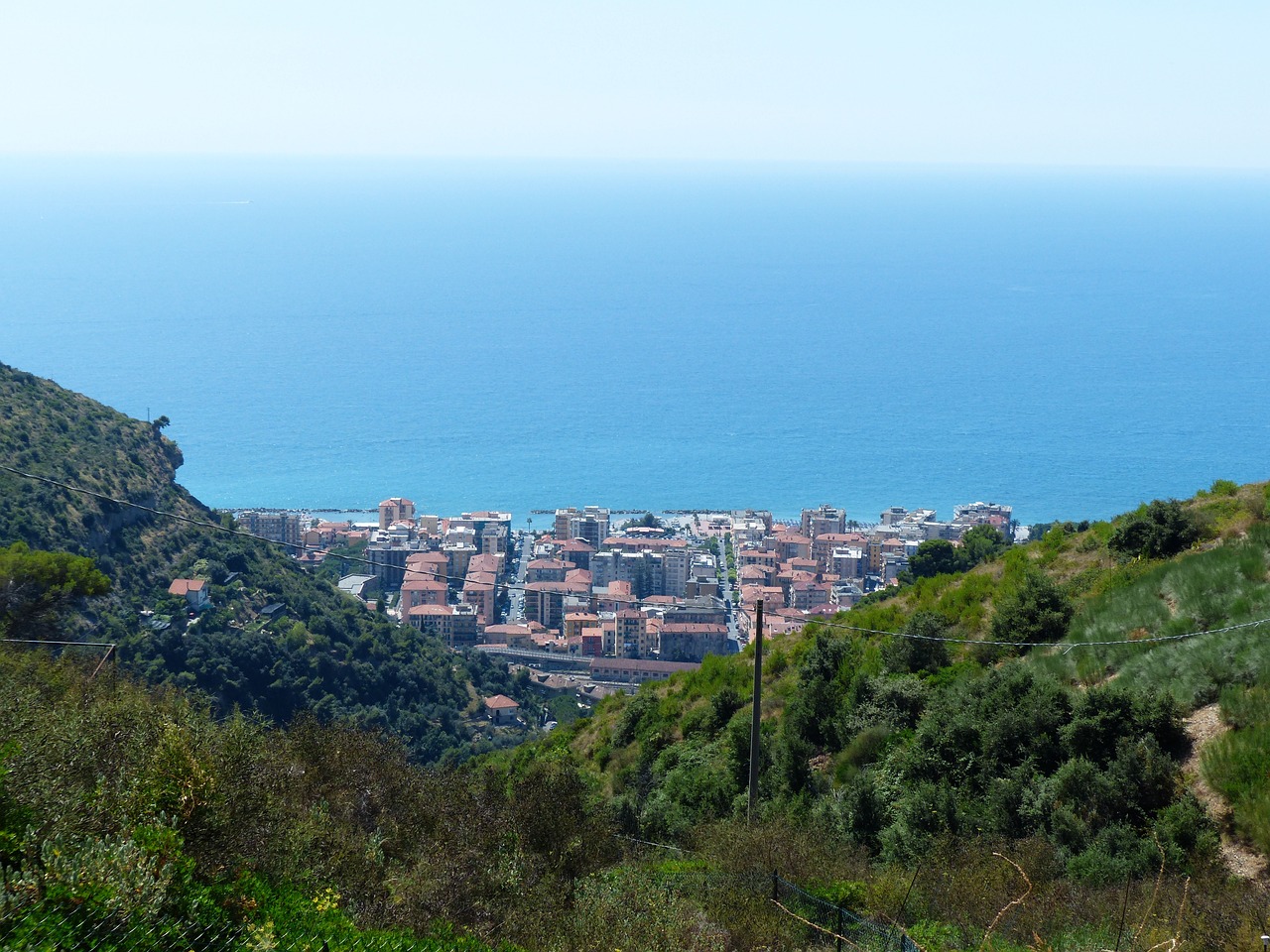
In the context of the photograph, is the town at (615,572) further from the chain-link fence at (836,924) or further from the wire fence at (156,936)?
the wire fence at (156,936)

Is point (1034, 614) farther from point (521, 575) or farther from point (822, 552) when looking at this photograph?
point (822, 552)

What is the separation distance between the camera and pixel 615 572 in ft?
135

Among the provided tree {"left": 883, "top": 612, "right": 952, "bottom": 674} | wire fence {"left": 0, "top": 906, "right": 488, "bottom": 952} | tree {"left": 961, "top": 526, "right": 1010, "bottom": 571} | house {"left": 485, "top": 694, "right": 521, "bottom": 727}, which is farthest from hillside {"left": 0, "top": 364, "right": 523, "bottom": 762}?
wire fence {"left": 0, "top": 906, "right": 488, "bottom": 952}

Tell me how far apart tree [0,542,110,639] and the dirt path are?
12755 millimetres

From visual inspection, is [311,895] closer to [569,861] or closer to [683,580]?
[569,861]

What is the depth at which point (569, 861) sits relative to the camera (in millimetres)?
6184

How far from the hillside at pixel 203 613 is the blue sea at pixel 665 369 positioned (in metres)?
28.1

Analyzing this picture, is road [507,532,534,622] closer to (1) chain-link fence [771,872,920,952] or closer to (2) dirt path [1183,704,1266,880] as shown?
(2) dirt path [1183,704,1266,880]

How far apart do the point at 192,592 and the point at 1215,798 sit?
19074mm

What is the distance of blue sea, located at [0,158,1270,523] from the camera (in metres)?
60.4

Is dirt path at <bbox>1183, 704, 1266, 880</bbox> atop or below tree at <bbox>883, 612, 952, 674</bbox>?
below

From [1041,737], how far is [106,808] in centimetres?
574

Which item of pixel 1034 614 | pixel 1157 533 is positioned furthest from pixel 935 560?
pixel 1034 614

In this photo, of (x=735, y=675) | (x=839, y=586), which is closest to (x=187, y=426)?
(x=839, y=586)
